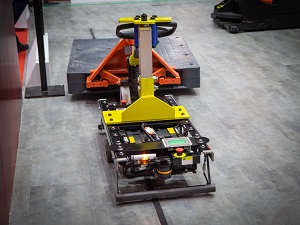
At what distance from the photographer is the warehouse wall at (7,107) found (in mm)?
4672

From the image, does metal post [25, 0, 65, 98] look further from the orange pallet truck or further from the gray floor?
the orange pallet truck

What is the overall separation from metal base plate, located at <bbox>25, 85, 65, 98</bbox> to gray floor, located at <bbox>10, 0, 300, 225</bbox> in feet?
0.28

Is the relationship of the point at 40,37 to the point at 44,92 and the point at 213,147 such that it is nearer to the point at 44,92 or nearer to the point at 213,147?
the point at 44,92

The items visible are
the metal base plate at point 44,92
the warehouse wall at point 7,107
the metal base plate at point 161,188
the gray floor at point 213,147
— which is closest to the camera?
the warehouse wall at point 7,107

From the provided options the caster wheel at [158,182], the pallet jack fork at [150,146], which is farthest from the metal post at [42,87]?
the caster wheel at [158,182]

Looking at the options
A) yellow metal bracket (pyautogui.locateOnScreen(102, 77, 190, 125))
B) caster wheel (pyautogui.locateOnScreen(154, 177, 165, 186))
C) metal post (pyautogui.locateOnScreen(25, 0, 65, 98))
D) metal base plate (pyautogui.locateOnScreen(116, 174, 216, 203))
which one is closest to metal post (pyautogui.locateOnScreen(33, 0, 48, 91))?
metal post (pyautogui.locateOnScreen(25, 0, 65, 98))

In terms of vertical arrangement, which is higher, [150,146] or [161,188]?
[150,146]

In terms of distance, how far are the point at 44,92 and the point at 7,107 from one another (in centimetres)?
191

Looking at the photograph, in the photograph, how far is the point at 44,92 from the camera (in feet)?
24.3

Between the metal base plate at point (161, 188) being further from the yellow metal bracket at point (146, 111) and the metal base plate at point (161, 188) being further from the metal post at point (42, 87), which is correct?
the metal post at point (42, 87)

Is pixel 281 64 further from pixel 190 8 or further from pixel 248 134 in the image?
pixel 190 8

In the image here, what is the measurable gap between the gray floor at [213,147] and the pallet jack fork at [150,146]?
0.44 ft

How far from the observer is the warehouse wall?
4672mm

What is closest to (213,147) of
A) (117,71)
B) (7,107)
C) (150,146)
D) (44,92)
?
(150,146)
